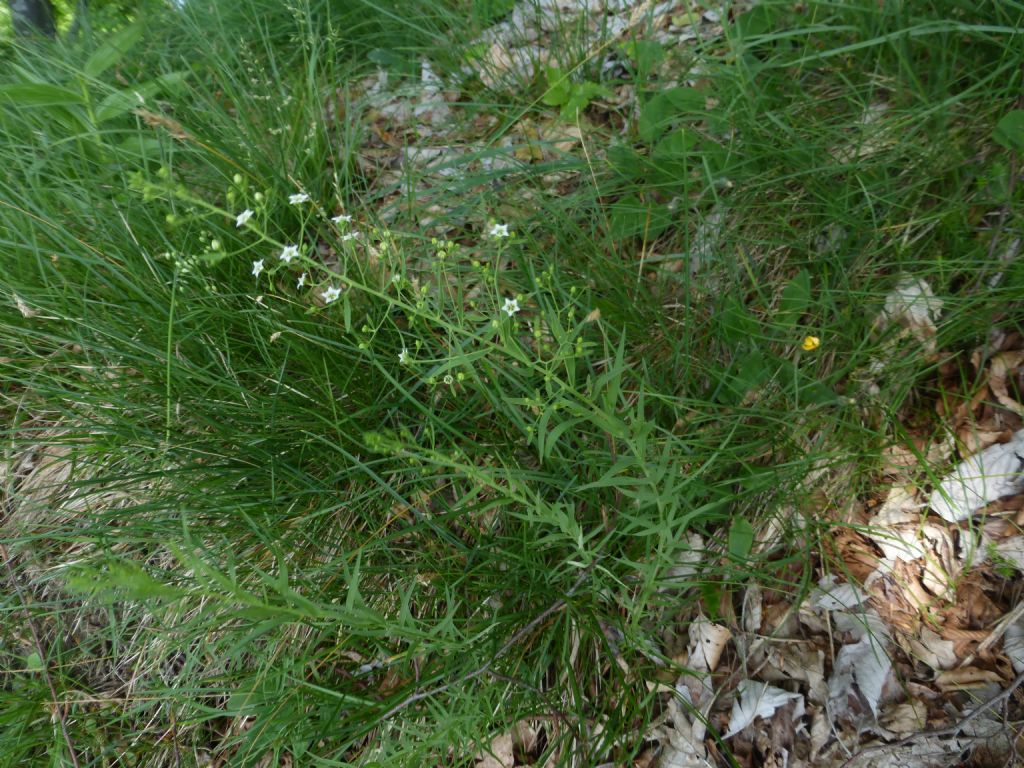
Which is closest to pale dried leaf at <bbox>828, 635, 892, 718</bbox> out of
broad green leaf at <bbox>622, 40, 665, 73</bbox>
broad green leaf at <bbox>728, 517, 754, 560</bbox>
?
broad green leaf at <bbox>728, 517, 754, 560</bbox>

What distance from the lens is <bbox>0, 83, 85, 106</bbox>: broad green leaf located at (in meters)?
2.03

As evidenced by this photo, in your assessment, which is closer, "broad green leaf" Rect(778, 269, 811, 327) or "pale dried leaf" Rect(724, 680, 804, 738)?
"pale dried leaf" Rect(724, 680, 804, 738)

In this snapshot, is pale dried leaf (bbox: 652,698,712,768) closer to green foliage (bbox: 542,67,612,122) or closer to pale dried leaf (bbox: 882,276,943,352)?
→ pale dried leaf (bbox: 882,276,943,352)

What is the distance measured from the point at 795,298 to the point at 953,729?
1.05m

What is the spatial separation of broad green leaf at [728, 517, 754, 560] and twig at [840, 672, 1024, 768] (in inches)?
18.6

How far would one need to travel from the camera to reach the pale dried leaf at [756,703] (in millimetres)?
1665

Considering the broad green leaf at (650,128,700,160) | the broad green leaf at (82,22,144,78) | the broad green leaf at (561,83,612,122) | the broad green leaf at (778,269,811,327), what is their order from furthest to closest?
1. the broad green leaf at (561,83,612,122)
2. the broad green leaf at (82,22,144,78)
3. the broad green leaf at (650,128,700,160)
4. the broad green leaf at (778,269,811,327)

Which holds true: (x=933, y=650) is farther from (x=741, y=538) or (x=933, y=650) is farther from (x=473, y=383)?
(x=473, y=383)

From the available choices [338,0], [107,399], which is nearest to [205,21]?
[338,0]

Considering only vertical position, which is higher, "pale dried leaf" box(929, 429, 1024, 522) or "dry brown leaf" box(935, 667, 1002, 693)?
"pale dried leaf" box(929, 429, 1024, 522)

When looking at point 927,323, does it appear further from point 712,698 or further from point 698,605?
point 712,698

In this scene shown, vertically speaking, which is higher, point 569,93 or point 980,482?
point 569,93

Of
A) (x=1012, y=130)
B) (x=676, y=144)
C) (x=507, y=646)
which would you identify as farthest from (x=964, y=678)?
(x=676, y=144)

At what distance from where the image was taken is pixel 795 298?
6.21ft
